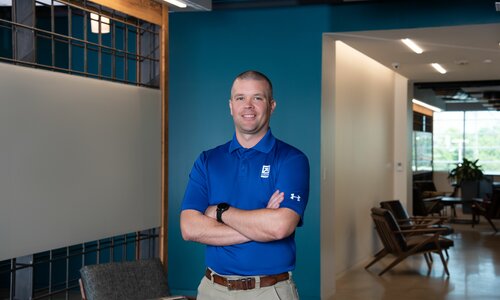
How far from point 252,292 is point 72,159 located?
2199 mm

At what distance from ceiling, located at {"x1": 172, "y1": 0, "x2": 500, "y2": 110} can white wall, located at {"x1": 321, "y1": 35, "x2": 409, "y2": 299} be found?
0.37 meters

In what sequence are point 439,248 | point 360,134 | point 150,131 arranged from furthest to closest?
1. point 360,134
2. point 439,248
3. point 150,131

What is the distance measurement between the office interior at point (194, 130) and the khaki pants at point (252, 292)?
5.27 feet

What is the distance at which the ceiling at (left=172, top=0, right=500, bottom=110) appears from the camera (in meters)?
7.78

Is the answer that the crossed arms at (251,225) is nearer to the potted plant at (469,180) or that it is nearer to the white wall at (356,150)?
the white wall at (356,150)

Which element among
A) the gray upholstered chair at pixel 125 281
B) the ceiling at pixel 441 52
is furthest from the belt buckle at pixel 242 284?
the ceiling at pixel 441 52

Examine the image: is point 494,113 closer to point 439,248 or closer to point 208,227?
point 439,248

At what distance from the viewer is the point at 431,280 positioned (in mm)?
9203

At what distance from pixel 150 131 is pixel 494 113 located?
19.3 metres

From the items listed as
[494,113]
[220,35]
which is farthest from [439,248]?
[494,113]

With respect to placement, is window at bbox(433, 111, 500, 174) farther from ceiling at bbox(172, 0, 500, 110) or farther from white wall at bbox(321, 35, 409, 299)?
white wall at bbox(321, 35, 409, 299)

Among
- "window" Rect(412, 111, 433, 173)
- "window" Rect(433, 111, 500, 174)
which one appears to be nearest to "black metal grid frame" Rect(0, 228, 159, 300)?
"window" Rect(412, 111, 433, 173)

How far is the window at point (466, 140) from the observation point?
922 inches

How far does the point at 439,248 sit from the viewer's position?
9766 millimetres
